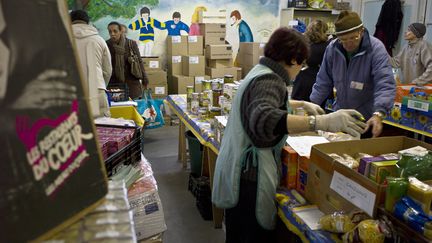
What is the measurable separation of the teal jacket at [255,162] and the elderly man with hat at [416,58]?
3.56 meters

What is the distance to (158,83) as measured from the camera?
572cm

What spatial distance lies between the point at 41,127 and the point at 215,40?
556 centimetres

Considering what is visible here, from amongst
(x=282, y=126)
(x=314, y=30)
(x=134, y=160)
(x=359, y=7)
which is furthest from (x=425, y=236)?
(x=359, y=7)

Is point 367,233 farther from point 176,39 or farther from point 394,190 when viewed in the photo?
point 176,39

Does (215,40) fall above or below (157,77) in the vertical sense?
above

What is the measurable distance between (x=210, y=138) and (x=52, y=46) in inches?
77.6

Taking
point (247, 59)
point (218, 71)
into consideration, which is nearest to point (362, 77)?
point (218, 71)

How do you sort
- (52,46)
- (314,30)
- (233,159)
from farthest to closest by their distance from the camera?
(314,30)
(233,159)
(52,46)

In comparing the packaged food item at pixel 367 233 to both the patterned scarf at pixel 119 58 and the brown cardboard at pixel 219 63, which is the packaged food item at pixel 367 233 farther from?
the brown cardboard at pixel 219 63

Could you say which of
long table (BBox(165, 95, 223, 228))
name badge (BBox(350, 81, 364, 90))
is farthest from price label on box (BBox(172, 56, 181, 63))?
name badge (BBox(350, 81, 364, 90))

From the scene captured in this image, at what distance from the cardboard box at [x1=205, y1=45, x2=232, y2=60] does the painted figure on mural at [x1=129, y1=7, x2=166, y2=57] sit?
917 mm

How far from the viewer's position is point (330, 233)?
1.37 metres

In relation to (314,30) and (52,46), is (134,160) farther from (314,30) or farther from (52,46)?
(314,30)

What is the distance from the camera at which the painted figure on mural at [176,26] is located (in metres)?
6.22
